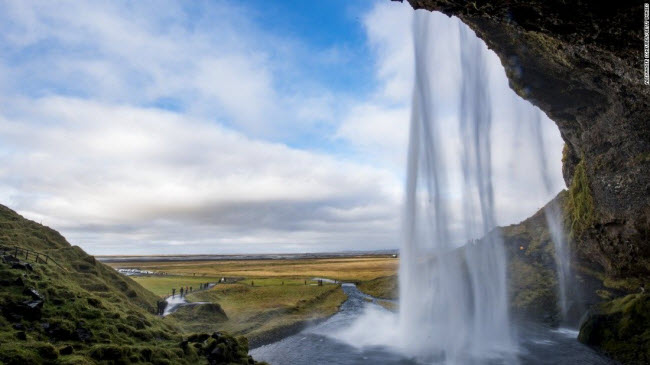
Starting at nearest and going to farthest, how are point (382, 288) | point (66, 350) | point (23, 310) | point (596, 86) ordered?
point (66, 350), point (23, 310), point (596, 86), point (382, 288)

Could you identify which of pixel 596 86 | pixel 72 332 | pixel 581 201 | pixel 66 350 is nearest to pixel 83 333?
pixel 72 332

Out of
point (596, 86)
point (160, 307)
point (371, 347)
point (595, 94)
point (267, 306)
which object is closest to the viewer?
point (596, 86)

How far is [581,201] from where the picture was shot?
4047 cm

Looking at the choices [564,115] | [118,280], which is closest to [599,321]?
[564,115]

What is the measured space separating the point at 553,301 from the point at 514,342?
1933cm

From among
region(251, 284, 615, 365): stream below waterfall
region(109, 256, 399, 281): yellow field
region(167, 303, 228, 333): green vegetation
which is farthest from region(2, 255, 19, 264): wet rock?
region(109, 256, 399, 281): yellow field

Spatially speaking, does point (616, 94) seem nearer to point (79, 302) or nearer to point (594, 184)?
point (594, 184)

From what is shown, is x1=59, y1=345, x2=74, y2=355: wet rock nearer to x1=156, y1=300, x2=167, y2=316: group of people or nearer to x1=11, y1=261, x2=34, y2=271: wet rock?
x1=11, y1=261, x2=34, y2=271: wet rock

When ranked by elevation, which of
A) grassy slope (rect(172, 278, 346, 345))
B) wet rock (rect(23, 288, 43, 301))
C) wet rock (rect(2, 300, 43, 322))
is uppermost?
wet rock (rect(23, 288, 43, 301))

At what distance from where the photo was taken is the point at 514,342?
34312 millimetres

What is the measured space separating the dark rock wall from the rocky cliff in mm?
53

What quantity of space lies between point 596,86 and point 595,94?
3.63 metres

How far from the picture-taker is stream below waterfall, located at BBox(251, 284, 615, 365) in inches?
1166

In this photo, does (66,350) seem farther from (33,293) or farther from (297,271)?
(297,271)
